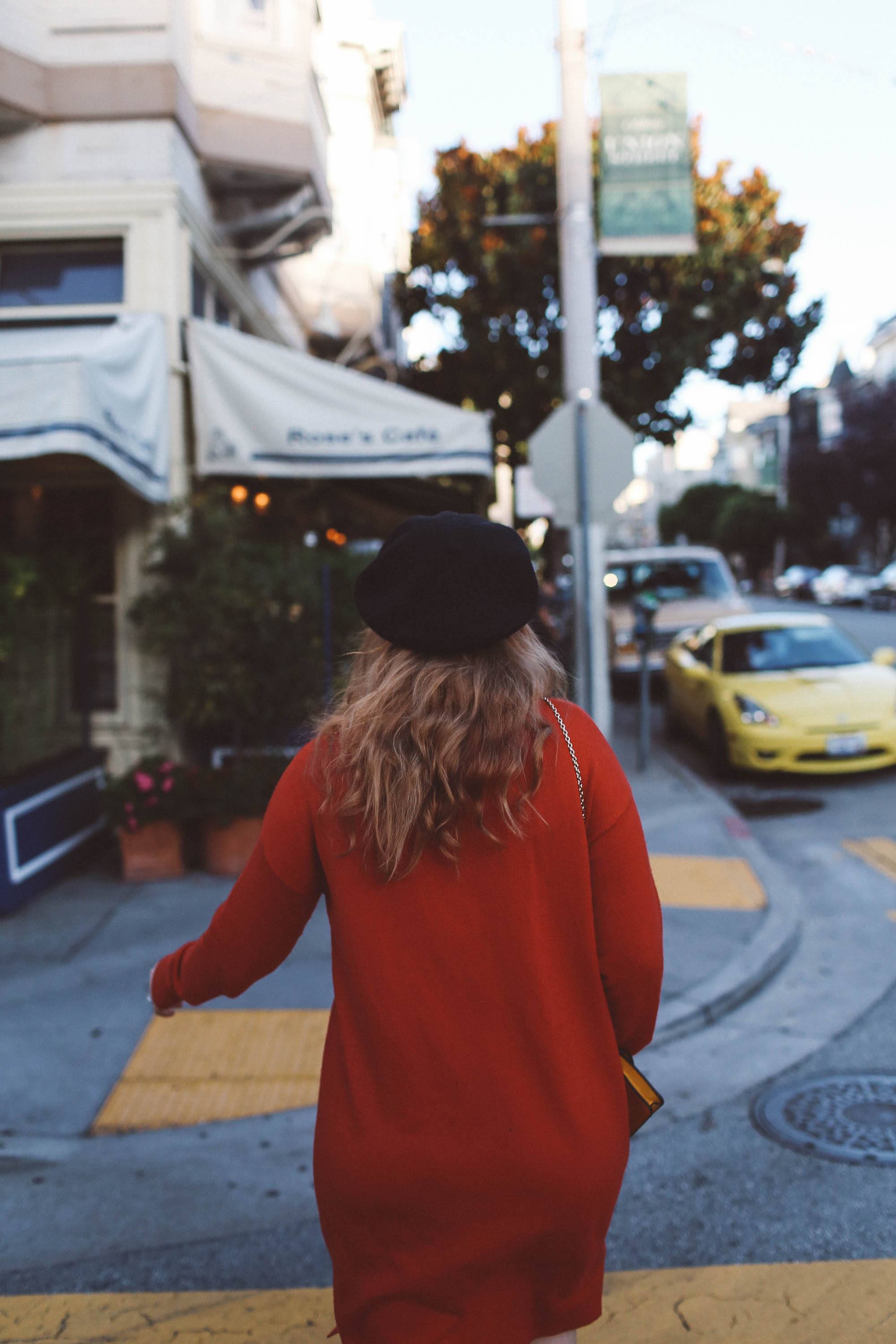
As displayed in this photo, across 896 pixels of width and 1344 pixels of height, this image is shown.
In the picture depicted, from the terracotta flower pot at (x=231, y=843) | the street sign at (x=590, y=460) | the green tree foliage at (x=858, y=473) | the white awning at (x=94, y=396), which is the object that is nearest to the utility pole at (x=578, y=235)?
the street sign at (x=590, y=460)

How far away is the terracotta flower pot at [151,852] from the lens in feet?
22.4

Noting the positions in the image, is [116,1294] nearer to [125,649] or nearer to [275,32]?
[125,649]

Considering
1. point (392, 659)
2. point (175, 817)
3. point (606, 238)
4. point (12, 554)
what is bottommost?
point (175, 817)

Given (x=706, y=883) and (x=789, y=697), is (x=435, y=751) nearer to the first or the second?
(x=706, y=883)

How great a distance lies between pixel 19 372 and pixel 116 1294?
474 cm

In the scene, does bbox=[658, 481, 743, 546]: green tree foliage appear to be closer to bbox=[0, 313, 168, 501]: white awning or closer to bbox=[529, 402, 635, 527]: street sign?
bbox=[529, 402, 635, 527]: street sign

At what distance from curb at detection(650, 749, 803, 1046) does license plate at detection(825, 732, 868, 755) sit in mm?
2053

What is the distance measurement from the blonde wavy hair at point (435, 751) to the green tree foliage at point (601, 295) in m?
16.3

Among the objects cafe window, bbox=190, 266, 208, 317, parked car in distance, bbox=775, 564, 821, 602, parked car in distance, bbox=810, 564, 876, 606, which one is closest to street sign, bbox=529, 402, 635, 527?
cafe window, bbox=190, 266, 208, 317

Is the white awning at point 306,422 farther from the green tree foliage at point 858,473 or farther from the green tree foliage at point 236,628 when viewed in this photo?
the green tree foliage at point 858,473

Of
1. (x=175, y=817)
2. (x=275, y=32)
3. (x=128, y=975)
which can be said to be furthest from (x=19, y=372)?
(x=275, y=32)

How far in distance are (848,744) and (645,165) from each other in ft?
16.3

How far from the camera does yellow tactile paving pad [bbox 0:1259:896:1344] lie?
266 centimetres

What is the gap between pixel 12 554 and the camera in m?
6.81
